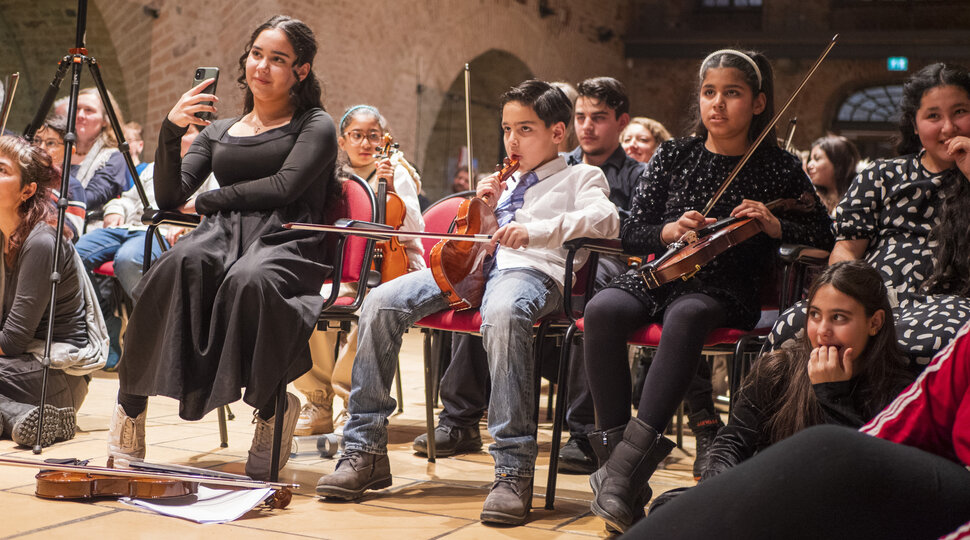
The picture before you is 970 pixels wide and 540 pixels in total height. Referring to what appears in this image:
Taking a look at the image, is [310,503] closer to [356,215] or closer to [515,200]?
[356,215]

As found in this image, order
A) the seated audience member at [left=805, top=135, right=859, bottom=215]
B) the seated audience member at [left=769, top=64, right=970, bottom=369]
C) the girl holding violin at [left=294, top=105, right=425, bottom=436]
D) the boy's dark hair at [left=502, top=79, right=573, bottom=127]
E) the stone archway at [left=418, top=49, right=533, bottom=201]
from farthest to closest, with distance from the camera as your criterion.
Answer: the stone archway at [left=418, top=49, right=533, bottom=201], the seated audience member at [left=805, top=135, right=859, bottom=215], the girl holding violin at [left=294, top=105, right=425, bottom=436], the boy's dark hair at [left=502, top=79, right=573, bottom=127], the seated audience member at [left=769, top=64, right=970, bottom=369]

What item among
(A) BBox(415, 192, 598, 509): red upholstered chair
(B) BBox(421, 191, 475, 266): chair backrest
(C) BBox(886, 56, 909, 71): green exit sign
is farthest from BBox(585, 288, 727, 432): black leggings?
(C) BBox(886, 56, 909, 71): green exit sign

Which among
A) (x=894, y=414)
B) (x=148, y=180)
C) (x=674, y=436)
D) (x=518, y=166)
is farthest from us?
(x=148, y=180)

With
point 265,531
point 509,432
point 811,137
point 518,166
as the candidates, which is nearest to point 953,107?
→ point 518,166

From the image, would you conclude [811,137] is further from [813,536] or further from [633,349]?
[813,536]

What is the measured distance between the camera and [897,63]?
13.0 meters

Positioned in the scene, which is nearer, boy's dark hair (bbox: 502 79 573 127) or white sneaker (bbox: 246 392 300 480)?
white sneaker (bbox: 246 392 300 480)

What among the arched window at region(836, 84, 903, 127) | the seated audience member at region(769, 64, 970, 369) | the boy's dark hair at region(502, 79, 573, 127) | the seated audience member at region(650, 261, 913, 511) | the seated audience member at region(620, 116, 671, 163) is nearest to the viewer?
the seated audience member at region(650, 261, 913, 511)

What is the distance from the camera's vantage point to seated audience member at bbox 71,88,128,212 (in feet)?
17.4

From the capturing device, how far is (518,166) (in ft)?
9.78

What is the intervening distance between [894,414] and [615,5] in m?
13.4

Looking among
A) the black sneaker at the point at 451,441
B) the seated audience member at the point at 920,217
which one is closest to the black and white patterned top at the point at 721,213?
the seated audience member at the point at 920,217

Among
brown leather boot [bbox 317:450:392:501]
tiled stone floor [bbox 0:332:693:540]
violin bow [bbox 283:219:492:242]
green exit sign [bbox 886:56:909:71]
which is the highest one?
green exit sign [bbox 886:56:909:71]

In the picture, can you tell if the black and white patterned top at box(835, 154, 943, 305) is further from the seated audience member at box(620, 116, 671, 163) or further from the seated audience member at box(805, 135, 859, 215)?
the seated audience member at box(805, 135, 859, 215)
